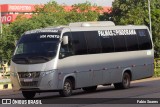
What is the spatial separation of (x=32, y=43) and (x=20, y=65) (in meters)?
1.08

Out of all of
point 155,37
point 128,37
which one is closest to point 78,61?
point 128,37

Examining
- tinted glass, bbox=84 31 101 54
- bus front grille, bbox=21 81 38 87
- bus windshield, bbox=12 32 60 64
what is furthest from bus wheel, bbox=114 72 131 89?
bus front grille, bbox=21 81 38 87

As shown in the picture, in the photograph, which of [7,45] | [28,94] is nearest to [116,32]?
[28,94]

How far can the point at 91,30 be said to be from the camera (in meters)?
24.3

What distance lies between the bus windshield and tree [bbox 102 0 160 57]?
46.1 metres

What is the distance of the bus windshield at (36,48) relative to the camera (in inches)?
845

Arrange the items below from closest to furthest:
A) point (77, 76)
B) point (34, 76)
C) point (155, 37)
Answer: point (34, 76) → point (77, 76) → point (155, 37)

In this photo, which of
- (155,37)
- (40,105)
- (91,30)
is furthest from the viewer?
(155,37)

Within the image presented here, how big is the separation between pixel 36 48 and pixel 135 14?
2073 inches

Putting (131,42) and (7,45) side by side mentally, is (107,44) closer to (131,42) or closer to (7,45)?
(131,42)

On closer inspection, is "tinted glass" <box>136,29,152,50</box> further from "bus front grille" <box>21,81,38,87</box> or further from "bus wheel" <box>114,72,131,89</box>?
"bus front grille" <box>21,81,38,87</box>

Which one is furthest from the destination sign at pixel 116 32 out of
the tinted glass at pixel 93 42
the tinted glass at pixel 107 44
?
the tinted glass at pixel 93 42

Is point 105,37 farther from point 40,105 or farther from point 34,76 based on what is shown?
point 40,105

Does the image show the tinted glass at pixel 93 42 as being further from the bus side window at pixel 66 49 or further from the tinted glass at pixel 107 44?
the bus side window at pixel 66 49
